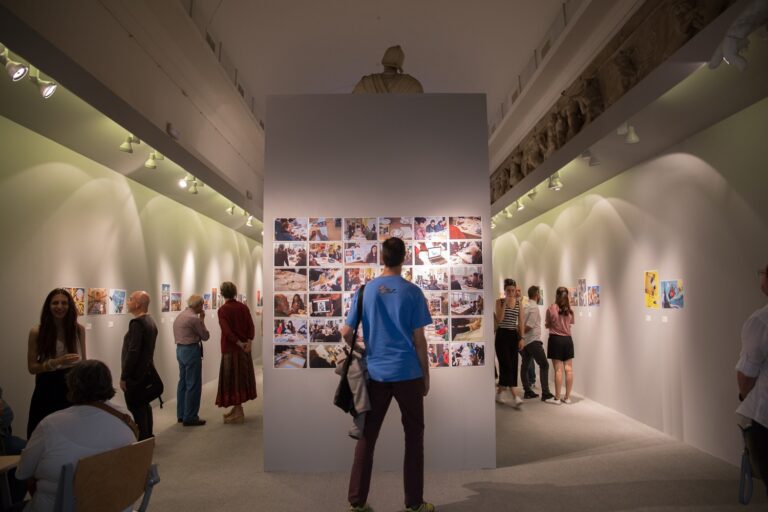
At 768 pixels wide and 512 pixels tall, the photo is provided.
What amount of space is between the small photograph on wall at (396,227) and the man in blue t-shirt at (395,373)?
1.24 metres

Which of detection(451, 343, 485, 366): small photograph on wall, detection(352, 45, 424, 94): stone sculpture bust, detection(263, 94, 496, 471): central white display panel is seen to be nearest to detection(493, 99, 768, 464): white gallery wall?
detection(263, 94, 496, 471): central white display panel

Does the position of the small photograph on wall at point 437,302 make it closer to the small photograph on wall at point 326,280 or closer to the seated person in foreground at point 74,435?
the small photograph on wall at point 326,280

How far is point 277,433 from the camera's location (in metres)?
5.22

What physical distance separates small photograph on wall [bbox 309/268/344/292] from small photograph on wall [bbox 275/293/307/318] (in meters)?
0.13

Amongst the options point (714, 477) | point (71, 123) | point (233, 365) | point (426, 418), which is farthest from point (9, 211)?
point (714, 477)

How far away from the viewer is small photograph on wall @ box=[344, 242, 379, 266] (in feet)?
17.3

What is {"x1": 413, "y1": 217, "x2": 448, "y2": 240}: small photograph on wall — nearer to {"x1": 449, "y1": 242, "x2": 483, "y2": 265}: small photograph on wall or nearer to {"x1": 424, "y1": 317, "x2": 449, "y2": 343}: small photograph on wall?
{"x1": 449, "y1": 242, "x2": 483, "y2": 265}: small photograph on wall

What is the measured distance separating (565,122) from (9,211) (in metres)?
6.28

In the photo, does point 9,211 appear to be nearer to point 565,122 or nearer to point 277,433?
point 277,433

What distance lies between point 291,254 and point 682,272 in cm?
432

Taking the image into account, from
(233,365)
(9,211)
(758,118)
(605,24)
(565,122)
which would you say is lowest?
(233,365)

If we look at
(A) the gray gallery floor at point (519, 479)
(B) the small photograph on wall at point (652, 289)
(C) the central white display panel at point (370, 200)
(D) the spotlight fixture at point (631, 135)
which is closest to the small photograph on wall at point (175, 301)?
(A) the gray gallery floor at point (519, 479)

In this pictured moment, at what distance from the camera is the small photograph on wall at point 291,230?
17.4 ft

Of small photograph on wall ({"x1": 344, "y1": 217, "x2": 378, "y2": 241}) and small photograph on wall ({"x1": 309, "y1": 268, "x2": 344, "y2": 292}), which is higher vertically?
small photograph on wall ({"x1": 344, "y1": 217, "x2": 378, "y2": 241})
